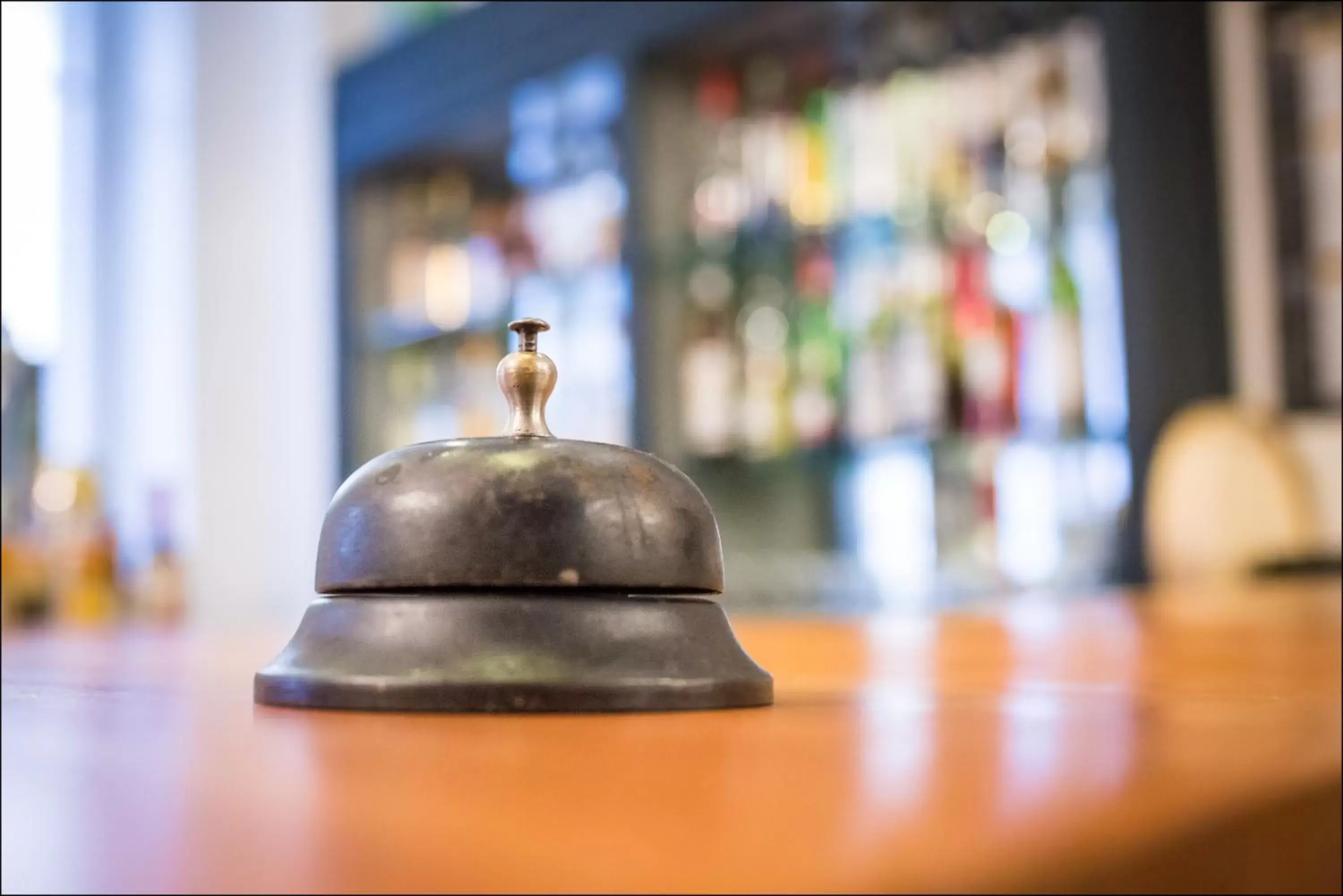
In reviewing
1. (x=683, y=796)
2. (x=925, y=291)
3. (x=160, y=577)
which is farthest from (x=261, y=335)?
(x=683, y=796)

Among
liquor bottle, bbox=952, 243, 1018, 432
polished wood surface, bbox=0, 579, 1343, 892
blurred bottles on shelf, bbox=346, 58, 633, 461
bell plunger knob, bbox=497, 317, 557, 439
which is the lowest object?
polished wood surface, bbox=0, 579, 1343, 892

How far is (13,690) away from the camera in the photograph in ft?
1.22

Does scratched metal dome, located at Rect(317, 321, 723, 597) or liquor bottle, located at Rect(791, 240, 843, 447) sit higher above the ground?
liquor bottle, located at Rect(791, 240, 843, 447)

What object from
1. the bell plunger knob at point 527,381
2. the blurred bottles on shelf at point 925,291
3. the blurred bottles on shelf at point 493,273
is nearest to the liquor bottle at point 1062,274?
the blurred bottles on shelf at point 925,291

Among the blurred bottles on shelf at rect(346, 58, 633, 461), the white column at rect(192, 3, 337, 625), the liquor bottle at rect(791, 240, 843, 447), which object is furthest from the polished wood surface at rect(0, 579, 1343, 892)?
the white column at rect(192, 3, 337, 625)

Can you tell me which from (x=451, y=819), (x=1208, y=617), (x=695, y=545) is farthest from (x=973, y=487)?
(x=451, y=819)

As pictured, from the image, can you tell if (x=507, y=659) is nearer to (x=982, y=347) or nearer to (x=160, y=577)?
(x=982, y=347)

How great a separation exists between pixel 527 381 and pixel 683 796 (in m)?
0.20

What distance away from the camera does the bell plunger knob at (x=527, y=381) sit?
347 millimetres

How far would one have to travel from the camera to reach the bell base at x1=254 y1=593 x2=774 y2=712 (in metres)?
0.29

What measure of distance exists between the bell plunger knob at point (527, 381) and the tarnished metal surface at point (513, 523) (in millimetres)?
18

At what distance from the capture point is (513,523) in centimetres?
31

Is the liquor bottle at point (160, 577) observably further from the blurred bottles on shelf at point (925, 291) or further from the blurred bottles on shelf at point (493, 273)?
the blurred bottles on shelf at point (925, 291)

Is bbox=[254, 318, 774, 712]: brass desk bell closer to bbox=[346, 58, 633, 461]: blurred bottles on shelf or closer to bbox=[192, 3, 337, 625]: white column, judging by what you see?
bbox=[346, 58, 633, 461]: blurred bottles on shelf
